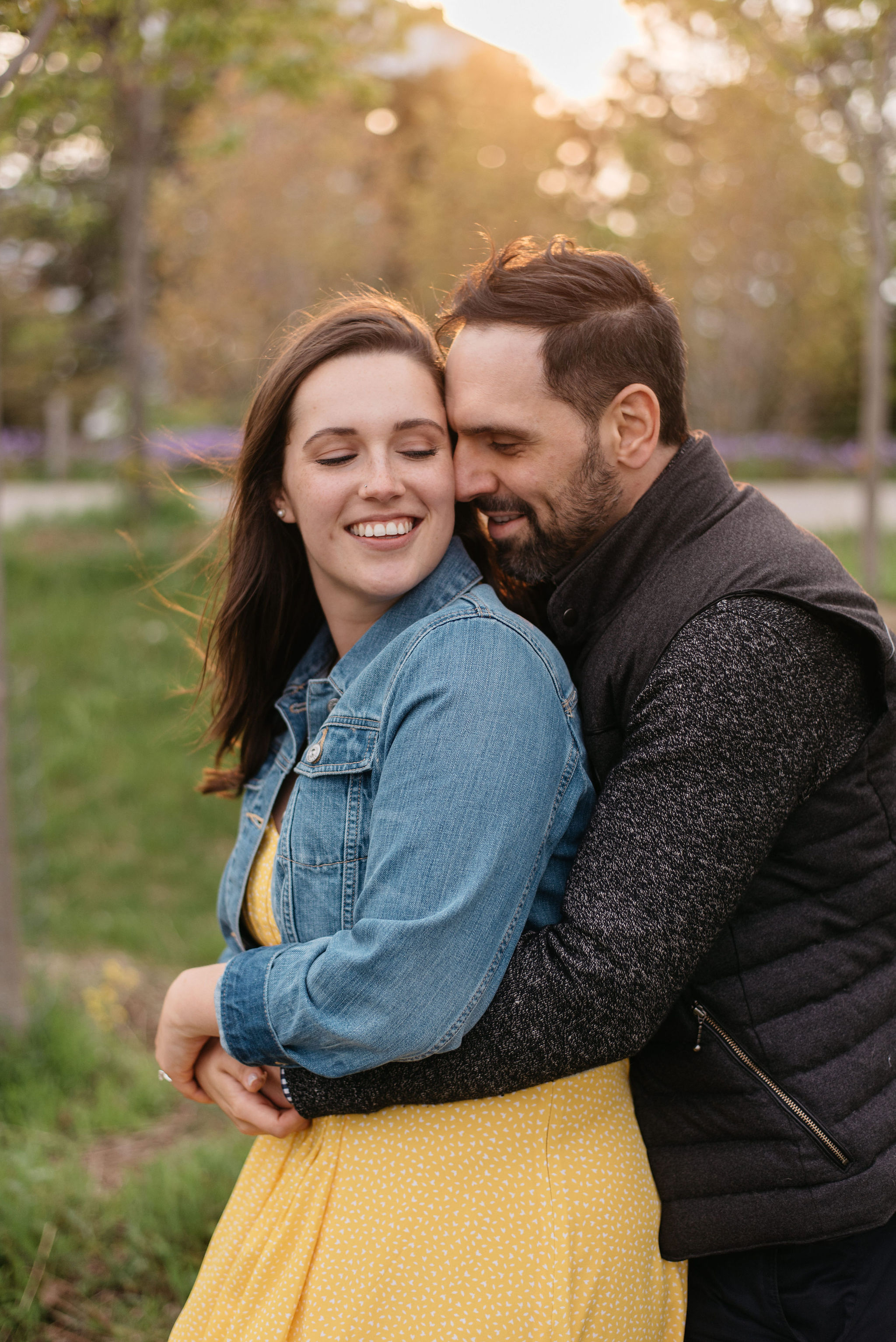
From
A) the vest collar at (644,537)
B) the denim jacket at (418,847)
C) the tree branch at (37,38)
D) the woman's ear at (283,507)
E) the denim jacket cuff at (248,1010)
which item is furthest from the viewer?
the tree branch at (37,38)

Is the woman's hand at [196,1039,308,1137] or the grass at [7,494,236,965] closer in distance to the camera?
the woman's hand at [196,1039,308,1137]

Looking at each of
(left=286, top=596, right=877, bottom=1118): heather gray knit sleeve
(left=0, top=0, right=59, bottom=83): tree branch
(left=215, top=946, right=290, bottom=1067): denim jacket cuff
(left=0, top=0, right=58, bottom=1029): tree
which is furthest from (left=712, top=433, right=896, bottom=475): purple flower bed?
(left=215, top=946, right=290, bottom=1067): denim jacket cuff

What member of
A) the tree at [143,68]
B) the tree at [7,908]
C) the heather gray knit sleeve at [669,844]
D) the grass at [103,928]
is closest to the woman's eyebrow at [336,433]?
the heather gray knit sleeve at [669,844]

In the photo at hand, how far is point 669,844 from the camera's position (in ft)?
4.91

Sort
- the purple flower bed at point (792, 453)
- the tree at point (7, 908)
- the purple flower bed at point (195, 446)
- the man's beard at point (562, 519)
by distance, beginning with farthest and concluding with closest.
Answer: the purple flower bed at point (792, 453) → the tree at point (7, 908) → the purple flower bed at point (195, 446) → the man's beard at point (562, 519)

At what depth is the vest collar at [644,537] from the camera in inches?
71.5

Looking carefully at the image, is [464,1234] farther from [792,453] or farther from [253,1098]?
[792,453]

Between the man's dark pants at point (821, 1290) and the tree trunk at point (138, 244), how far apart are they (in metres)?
7.91

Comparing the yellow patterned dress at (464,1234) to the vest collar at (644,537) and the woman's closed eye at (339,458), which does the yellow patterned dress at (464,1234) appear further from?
the woman's closed eye at (339,458)

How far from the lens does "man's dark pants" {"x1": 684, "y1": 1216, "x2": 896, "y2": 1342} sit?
66.9 inches

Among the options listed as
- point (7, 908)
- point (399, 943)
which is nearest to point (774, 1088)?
point (399, 943)

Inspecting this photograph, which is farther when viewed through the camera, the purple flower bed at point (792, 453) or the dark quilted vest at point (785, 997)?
the purple flower bed at point (792, 453)

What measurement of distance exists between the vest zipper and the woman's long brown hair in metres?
0.83

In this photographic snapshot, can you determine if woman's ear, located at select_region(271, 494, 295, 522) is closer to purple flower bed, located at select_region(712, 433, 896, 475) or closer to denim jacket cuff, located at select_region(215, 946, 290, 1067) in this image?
denim jacket cuff, located at select_region(215, 946, 290, 1067)
